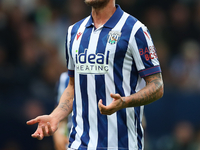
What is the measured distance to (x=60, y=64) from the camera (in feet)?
23.0

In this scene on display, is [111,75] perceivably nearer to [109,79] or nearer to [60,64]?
[109,79]

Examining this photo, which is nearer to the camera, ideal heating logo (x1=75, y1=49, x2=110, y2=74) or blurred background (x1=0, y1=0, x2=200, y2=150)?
ideal heating logo (x1=75, y1=49, x2=110, y2=74)

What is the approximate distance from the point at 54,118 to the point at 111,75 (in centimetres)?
65

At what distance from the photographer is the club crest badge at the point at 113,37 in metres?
2.95

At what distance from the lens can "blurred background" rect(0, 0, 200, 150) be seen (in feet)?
20.0

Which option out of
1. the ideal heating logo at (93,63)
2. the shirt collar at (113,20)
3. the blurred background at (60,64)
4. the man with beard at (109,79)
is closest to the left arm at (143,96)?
the man with beard at (109,79)

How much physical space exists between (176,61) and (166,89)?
1.42 metres

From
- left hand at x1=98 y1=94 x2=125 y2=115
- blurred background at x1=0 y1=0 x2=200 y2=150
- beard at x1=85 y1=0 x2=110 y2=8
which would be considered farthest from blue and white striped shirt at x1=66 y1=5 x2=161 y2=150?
blurred background at x1=0 y1=0 x2=200 y2=150

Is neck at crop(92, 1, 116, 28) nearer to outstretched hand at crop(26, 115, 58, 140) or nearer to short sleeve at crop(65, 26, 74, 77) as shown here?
short sleeve at crop(65, 26, 74, 77)

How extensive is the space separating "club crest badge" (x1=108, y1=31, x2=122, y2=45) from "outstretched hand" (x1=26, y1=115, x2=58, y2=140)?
850 mm

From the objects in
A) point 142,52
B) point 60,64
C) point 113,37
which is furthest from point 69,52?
point 60,64

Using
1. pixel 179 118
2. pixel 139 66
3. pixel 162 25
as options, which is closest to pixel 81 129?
pixel 139 66

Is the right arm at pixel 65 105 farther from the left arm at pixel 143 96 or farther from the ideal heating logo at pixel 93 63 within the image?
the left arm at pixel 143 96

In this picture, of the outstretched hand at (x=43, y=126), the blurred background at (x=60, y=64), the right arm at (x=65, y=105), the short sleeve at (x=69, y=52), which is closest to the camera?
the outstretched hand at (x=43, y=126)
